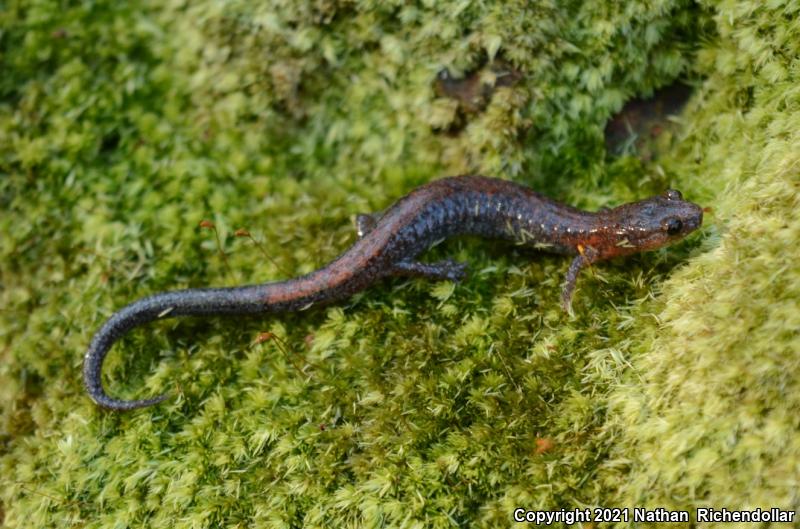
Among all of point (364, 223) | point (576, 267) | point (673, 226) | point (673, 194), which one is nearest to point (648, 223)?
point (673, 226)

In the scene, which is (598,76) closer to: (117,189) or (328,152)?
(328,152)

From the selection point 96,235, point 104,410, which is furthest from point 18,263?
point 104,410

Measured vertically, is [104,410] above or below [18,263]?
below

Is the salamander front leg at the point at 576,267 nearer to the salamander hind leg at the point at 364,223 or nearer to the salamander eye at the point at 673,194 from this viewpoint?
the salamander eye at the point at 673,194

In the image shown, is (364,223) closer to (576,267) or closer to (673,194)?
(576,267)

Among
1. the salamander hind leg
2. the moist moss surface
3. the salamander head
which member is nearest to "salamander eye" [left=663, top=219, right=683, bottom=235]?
the salamander head

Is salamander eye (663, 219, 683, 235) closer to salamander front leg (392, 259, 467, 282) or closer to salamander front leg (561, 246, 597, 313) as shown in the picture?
salamander front leg (561, 246, 597, 313)

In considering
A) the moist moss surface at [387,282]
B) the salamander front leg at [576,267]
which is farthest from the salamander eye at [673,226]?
the salamander front leg at [576,267]
